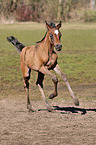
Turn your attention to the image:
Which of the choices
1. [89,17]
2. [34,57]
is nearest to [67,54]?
[34,57]

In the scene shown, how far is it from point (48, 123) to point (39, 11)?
1323 inches

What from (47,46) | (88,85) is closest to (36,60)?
(47,46)

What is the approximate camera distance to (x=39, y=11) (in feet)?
137

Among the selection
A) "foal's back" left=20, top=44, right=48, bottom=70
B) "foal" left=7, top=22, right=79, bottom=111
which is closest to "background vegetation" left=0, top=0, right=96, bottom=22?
"foal's back" left=20, top=44, right=48, bottom=70

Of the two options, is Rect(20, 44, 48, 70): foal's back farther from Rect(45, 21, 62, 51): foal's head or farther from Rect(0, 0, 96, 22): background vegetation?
Rect(0, 0, 96, 22): background vegetation

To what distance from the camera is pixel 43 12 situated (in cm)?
4188

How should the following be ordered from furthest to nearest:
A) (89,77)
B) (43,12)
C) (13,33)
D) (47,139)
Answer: (43,12), (13,33), (89,77), (47,139)

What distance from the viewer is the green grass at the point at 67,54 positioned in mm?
17125

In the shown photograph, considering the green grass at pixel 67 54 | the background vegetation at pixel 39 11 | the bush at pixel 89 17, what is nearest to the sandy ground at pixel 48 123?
the green grass at pixel 67 54

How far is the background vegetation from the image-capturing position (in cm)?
3891

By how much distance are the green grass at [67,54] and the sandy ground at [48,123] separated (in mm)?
4577

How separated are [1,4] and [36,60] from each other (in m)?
29.8

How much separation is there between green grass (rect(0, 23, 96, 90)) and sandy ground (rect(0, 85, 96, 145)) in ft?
15.0

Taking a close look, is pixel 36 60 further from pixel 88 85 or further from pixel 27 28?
pixel 27 28
